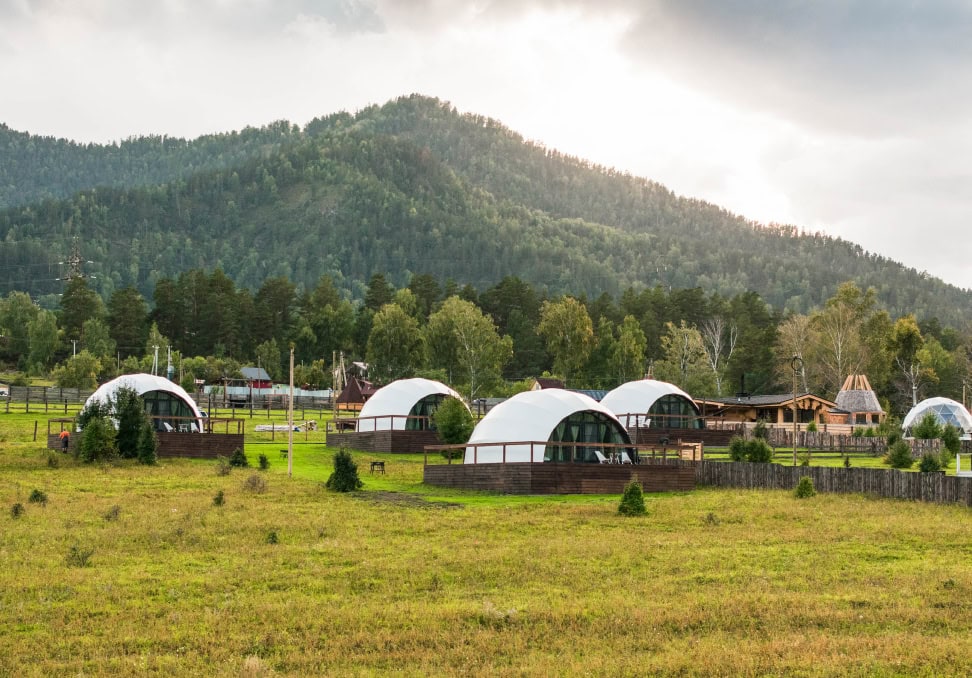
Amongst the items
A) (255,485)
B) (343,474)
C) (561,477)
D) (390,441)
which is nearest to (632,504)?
(561,477)

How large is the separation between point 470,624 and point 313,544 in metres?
8.27

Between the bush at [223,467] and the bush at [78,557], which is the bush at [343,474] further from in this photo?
the bush at [78,557]

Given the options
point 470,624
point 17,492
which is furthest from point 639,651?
point 17,492

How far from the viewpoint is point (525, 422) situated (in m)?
43.3

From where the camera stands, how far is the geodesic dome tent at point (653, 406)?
229 feet

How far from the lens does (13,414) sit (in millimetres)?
63844

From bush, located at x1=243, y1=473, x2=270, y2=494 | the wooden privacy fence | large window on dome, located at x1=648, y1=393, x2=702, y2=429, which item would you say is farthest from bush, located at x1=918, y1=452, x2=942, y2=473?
large window on dome, located at x1=648, y1=393, x2=702, y2=429

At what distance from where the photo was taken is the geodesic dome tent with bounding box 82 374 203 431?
172 feet

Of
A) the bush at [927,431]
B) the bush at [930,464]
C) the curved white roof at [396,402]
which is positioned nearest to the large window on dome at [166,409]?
the curved white roof at [396,402]

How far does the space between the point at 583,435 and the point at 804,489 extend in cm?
1006

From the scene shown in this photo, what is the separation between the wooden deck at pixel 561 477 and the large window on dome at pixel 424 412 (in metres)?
19.0

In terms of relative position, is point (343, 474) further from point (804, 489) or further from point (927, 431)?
point (927, 431)

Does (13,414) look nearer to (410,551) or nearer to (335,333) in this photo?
(410,551)

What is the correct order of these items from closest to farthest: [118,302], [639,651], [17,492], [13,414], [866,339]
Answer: [639,651]
[17,492]
[13,414]
[866,339]
[118,302]
